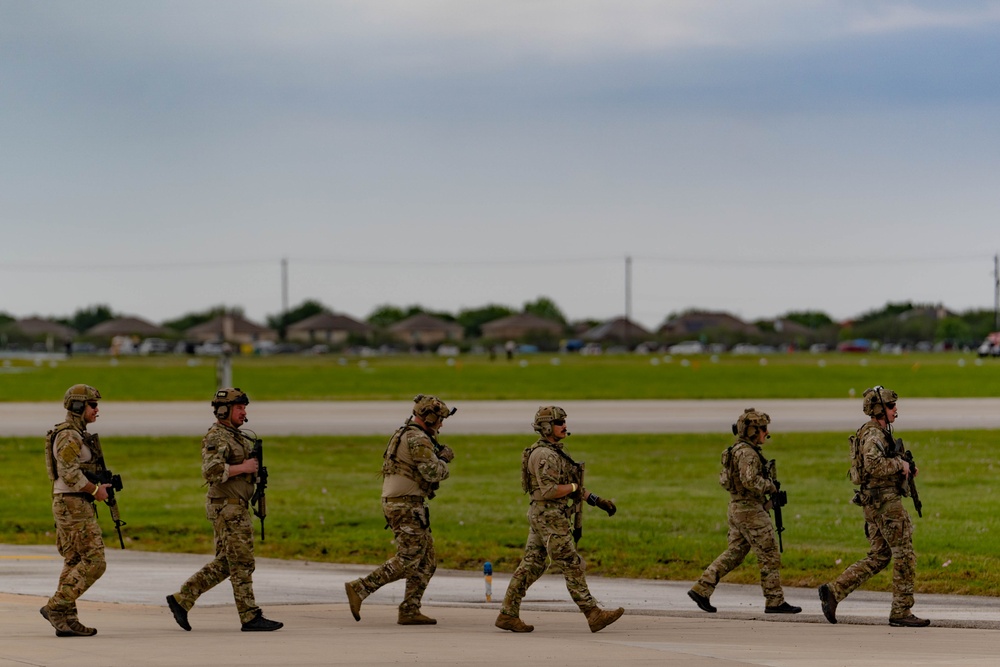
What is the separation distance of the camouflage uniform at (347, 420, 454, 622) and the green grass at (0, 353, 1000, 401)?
40.9 meters

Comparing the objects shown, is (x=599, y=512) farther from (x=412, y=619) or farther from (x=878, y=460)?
(x=878, y=460)

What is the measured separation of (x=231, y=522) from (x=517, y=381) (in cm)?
Answer: 5773

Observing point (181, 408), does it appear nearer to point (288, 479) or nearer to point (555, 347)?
point (288, 479)

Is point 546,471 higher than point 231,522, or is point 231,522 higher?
point 546,471

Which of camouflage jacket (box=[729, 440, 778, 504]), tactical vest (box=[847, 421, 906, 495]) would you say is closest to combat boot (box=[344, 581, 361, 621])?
camouflage jacket (box=[729, 440, 778, 504])

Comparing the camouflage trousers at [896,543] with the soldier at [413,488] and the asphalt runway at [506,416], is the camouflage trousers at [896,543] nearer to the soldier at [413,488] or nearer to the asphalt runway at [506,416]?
the soldier at [413,488]

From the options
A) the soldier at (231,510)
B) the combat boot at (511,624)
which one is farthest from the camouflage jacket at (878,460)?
the soldier at (231,510)

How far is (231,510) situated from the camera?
12531 millimetres

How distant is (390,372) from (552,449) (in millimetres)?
71398

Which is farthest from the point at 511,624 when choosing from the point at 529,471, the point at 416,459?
the point at 416,459

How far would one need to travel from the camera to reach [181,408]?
48656 mm

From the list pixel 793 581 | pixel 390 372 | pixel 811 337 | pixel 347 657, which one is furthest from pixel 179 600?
pixel 811 337

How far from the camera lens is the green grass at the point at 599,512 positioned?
1862 cm

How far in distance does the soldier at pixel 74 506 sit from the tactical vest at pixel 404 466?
2.62 meters
